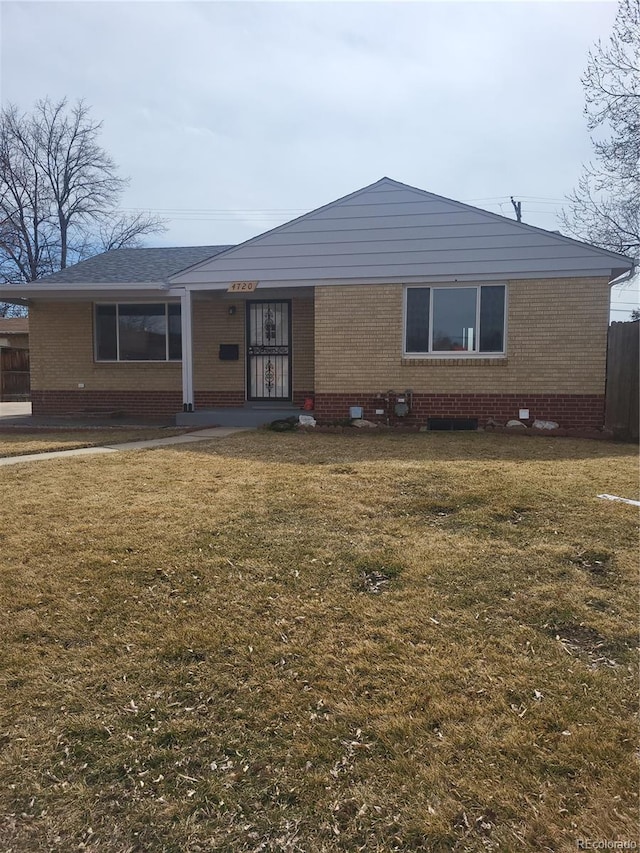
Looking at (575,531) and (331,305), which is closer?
(575,531)

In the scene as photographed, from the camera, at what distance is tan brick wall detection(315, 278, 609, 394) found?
34.3 ft

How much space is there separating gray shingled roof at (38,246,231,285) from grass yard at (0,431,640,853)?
345 inches

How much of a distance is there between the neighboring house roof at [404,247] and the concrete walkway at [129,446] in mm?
3271

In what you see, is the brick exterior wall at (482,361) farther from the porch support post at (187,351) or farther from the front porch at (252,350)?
the porch support post at (187,351)

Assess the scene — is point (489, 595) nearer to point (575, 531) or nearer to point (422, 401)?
point (575, 531)

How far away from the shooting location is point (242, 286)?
11617 millimetres

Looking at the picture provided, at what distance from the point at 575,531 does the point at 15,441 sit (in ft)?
27.6

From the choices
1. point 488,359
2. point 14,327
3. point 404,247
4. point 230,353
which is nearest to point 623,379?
point 488,359

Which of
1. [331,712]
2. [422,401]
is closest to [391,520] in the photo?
[331,712]

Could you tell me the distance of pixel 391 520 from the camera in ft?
15.4

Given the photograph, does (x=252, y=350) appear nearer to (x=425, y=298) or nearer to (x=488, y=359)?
(x=425, y=298)

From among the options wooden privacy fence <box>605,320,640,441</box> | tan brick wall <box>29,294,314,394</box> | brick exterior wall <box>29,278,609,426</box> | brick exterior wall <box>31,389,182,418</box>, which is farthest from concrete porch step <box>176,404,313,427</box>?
wooden privacy fence <box>605,320,640,441</box>

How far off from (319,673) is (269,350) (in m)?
11.2

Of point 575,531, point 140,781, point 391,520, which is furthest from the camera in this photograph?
point 391,520
